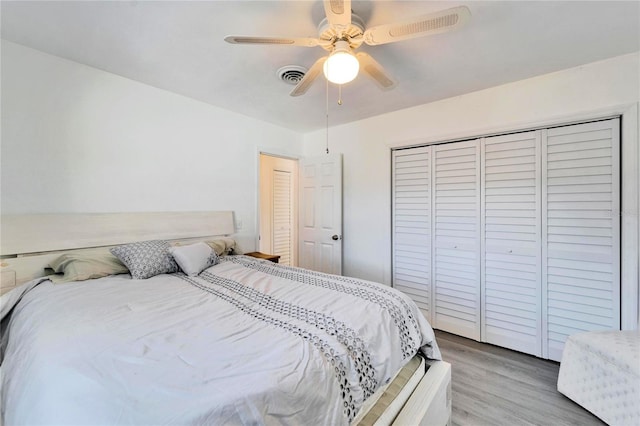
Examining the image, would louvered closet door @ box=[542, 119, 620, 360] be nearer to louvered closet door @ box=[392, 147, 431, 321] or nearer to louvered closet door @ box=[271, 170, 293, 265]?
louvered closet door @ box=[392, 147, 431, 321]

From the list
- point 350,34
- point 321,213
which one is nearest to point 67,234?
point 350,34

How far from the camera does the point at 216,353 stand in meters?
0.93

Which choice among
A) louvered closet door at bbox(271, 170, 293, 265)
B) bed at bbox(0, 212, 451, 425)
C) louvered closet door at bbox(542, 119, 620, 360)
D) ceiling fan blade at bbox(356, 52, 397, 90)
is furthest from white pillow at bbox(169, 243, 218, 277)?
louvered closet door at bbox(542, 119, 620, 360)

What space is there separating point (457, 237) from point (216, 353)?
8.31ft

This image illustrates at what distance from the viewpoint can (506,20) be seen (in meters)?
1.59

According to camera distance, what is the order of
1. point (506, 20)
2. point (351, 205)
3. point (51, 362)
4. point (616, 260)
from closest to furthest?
point (51, 362), point (506, 20), point (616, 260), point (351, 205)

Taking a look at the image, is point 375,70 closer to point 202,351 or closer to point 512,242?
point 202,351

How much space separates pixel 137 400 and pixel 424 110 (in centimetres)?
314

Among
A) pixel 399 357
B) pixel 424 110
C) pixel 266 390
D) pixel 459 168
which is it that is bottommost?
pixel 399 357

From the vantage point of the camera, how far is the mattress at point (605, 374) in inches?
58.8

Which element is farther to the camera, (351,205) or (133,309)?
(351,205)

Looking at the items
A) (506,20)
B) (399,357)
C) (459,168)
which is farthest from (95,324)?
(459,168)

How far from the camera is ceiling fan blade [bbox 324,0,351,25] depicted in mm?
1199

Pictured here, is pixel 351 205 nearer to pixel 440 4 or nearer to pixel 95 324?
pixel 440 4
